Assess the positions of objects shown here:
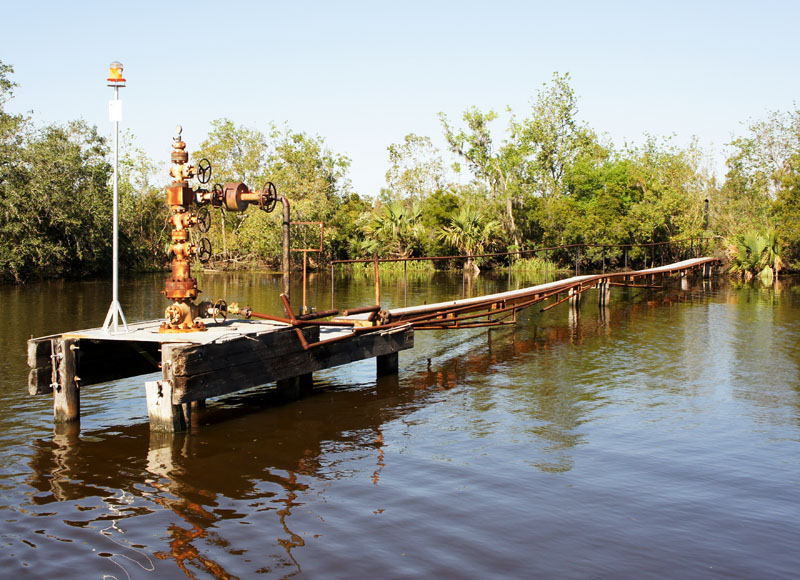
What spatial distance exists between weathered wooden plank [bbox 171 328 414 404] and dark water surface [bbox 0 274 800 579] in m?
0.66

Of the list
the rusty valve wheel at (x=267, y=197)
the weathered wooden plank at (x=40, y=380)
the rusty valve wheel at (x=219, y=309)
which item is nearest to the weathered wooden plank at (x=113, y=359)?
the weathered wooden plank at (x=40, y=380)

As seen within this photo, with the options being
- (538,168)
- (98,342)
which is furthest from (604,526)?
(538,168)

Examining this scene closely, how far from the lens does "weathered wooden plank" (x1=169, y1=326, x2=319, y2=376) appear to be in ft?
32.9

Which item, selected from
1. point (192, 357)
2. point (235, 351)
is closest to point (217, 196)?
point (235, 351)

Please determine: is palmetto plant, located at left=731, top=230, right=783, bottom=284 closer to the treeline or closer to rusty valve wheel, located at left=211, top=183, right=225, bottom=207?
the treeline

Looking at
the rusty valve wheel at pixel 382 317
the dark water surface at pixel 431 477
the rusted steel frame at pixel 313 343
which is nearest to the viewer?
the dark water surface at pixel 431 477

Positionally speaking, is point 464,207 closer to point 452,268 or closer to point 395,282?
point 452,268

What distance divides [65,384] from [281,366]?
10.4ft

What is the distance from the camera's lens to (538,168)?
5719cm

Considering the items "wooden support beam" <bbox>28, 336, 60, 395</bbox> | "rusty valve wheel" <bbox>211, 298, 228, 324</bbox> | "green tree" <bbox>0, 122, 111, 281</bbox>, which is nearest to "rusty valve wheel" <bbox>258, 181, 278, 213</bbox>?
"rusty valve wheel" <bbox>211, 298, 228, 324</bbox>

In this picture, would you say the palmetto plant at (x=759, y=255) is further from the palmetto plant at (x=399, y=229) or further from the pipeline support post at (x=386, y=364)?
the pipeline support post at (x=386, y=364)

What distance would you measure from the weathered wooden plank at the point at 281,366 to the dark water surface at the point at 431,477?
661mm

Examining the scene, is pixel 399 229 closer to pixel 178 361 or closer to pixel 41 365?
pixel 41 365

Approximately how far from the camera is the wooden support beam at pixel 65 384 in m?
10.6
